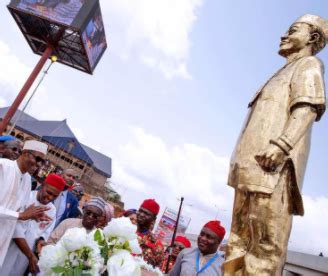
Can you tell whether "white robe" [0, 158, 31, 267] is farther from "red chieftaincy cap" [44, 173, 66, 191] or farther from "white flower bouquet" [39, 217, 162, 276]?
"white flower bouquet" [39, 217, 162, 276]

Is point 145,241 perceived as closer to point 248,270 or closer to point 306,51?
point 248,270

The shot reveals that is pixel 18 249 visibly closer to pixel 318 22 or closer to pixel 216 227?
pixel 216 227

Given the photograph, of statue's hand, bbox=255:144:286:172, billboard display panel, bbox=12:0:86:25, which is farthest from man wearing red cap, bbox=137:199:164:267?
billboard display panel, bbox=12:0:86:25

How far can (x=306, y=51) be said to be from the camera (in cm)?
274

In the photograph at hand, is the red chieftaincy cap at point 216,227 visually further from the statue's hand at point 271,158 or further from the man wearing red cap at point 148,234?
the statue's hand at point 271,158

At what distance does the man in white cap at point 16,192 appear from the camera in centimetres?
290

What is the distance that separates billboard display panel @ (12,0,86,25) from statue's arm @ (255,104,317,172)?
997 inches

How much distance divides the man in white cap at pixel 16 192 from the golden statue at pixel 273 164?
167 centimetres

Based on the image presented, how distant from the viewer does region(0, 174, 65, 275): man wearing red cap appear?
3311mm

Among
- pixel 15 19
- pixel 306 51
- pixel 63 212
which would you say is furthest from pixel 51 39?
pixel 306 51

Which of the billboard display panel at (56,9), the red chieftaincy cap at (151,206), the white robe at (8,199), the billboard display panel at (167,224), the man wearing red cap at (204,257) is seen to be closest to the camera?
the white robe at (8,199)

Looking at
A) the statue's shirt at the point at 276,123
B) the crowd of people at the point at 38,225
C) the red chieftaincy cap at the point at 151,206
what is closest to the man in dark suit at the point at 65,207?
the crowd of people at the point at 38,225

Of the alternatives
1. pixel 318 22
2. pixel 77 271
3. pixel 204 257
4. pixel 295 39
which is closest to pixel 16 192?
pixel 204 257

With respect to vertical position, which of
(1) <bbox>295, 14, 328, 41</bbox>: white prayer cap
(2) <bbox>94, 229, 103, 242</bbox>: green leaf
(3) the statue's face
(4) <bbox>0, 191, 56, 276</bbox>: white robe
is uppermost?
(1) <bbox>295, 14, 328, 41</bbox>: white prayer cap
